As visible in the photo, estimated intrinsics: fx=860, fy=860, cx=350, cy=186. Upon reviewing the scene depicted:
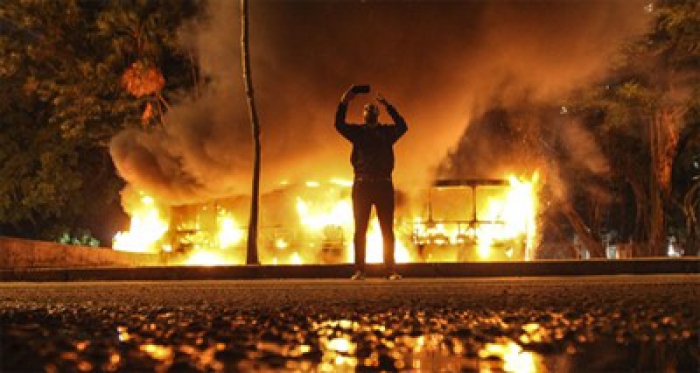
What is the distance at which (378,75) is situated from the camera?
2231cm

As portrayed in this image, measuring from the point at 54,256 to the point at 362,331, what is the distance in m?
17.5

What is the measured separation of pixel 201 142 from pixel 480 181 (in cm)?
742

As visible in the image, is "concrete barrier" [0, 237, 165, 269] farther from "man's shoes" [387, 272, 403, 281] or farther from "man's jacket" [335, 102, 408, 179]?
"man's jacket" [335, 102, 408, 179]

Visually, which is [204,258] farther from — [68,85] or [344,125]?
[344,125]

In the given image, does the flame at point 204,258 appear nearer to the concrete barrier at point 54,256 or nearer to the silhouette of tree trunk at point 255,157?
the concrete barrier at point 54,256

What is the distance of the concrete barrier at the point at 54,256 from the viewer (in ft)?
63.8

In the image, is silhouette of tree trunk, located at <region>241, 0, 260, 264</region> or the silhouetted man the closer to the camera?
the silhouetted man

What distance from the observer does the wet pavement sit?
4086mm

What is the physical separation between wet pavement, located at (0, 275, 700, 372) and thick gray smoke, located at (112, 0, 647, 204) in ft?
42.5

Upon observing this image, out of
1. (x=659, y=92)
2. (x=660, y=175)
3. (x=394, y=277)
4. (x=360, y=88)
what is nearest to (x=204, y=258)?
Answer: (x=394, y=277)

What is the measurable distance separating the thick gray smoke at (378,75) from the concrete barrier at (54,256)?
2833 millimetres

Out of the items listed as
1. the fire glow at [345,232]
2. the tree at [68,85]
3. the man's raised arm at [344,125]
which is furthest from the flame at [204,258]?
the man's raised arm at [344,125]

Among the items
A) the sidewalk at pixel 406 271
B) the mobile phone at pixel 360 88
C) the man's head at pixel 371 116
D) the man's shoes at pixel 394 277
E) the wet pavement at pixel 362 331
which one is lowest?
the wet pavement at pixel 362 331

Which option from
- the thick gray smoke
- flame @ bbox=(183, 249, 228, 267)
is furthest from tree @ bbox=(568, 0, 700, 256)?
flame @ bbox=(183, 249, 228, 267)
